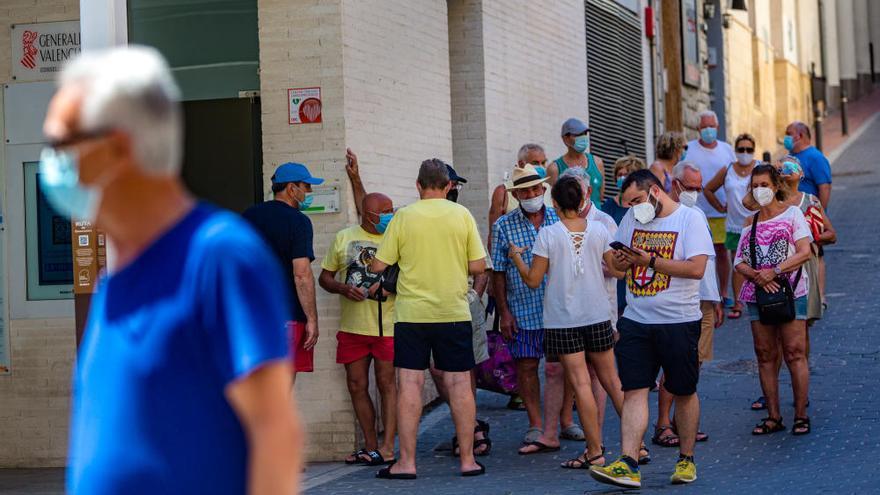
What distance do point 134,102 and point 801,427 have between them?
7.79m

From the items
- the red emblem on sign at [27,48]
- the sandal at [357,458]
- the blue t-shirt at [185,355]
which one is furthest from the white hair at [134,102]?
the red emblem on sign at [27,48]

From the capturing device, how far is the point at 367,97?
34.6ft

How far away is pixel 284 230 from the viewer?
905 centimetres

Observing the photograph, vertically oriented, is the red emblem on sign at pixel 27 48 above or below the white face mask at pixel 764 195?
above

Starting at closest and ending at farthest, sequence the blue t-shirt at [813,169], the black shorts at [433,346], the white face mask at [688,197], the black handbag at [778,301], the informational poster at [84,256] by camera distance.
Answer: the informational poster at [84,256]
the black shorts at [433,346]
the black handbag at [778,301]
the white face mask at [688,197]
the blue t-shirt at [813,169]

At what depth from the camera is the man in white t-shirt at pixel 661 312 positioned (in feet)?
27.4

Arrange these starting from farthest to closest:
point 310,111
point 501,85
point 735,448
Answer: point 501,85, point 310,111, point 735,448

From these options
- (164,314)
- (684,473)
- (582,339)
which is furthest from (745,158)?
(164,314)

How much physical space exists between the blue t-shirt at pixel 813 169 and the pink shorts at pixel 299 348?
18.6ft

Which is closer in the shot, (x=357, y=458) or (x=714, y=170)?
(x=357, y=458)

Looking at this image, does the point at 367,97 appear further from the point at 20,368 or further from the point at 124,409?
the point at 124,409

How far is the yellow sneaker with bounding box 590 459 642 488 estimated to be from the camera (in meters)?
8.09

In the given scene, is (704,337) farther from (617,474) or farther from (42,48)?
(42,48)

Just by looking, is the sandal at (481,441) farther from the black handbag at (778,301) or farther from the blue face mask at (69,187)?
the blue face mask at (69,187)
